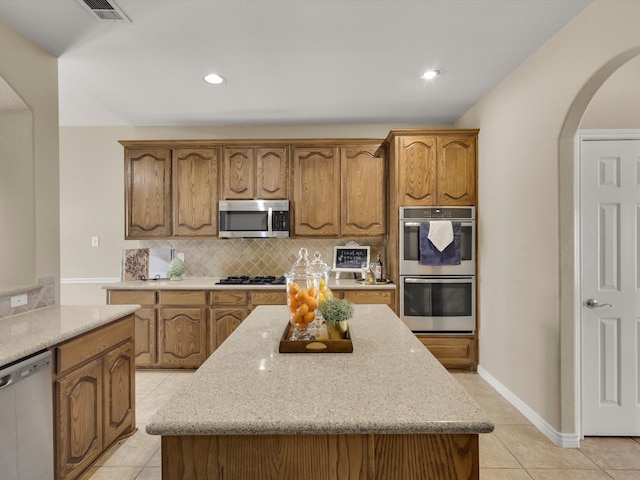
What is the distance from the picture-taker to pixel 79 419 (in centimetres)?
197

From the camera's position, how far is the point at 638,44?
1768 mm

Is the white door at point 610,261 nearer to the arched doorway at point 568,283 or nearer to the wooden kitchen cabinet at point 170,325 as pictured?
the arched doorway at point 568,283

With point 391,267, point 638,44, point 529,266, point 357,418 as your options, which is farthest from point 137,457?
point 638,44

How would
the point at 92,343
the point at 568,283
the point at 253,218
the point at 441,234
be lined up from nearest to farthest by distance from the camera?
1. the point at 92,343
2. the point at 568,283
3. the point at 441,234
4. the point at 253,218

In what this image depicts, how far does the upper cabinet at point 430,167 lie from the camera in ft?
11.8

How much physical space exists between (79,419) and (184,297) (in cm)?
178

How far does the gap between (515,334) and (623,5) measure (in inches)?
86.7

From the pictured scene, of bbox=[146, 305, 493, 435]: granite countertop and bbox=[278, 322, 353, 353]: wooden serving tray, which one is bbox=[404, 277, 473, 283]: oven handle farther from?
bbox=[278, 322, 353, 353]: wooden serving tray

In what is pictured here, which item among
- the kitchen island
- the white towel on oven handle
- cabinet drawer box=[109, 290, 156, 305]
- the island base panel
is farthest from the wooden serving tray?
cabinet drawer box=[109, 290, 156, 305]

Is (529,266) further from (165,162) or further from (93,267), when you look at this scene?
(93,267)

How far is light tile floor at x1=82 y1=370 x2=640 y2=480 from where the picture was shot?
2111 millimetres

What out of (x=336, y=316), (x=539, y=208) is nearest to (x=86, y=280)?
(x=336, y=316)

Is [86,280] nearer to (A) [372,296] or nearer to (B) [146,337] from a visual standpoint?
(B) [146,337]

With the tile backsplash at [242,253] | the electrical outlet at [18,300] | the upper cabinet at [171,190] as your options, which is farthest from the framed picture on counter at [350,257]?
the electrical outlet at [18,300]
